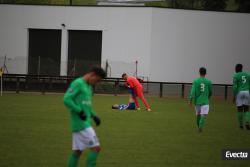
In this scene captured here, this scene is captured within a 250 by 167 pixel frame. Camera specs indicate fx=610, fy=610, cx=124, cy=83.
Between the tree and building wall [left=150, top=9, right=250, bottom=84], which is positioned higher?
the tree

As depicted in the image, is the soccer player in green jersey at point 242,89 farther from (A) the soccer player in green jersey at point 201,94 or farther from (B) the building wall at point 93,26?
(B) the building wall at point 93,26

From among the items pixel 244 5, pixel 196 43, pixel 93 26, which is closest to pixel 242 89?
pixel 196 43

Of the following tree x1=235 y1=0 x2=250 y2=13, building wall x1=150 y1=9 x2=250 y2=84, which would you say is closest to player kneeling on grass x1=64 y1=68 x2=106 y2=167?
building wall x1=150 y1=9 x2=250 y2=84

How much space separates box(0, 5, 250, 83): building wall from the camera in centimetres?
4991

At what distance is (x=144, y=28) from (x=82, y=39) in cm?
530

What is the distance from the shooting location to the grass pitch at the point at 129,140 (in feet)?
40.8

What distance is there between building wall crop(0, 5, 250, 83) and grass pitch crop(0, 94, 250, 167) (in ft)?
84.0

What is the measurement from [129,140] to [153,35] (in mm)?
34342

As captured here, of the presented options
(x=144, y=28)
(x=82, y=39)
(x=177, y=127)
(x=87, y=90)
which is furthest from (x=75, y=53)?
(x=87, y=90)

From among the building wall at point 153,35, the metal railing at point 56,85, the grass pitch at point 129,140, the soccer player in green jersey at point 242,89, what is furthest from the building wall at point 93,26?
the soccer player in green jersey at point 242,89

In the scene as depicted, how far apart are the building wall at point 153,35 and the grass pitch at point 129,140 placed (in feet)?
84.0

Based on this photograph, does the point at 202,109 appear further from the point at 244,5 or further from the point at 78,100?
the point at 244,5

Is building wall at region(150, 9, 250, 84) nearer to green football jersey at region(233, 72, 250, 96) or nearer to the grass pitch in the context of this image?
the grass pitch

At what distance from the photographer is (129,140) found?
1591 centimetres
